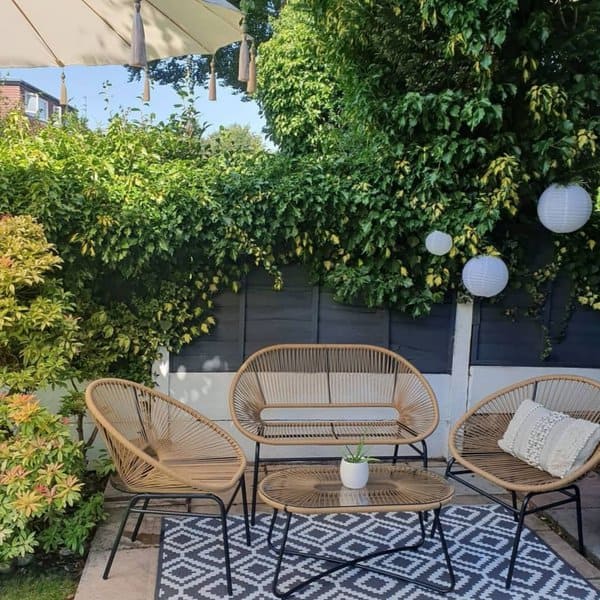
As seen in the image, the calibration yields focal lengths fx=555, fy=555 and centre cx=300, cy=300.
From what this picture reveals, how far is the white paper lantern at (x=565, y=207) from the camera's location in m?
3.21

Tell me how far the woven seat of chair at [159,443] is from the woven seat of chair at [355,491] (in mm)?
225

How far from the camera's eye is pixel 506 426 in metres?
3.11

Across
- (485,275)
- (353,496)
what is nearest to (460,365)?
(485,275)

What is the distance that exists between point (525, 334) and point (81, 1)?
10.9 ft

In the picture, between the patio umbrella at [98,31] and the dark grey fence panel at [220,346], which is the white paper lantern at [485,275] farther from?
the patio umbrella at [98,31]

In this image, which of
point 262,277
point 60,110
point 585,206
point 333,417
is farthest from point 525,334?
point 60,110

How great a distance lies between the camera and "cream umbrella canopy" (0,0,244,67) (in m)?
2.54

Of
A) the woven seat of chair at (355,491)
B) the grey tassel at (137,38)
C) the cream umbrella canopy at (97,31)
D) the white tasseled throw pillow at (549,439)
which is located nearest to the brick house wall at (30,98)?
the cream umbrella canopy at (97,31)

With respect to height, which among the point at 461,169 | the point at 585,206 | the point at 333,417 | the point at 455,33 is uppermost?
the point at 455,33

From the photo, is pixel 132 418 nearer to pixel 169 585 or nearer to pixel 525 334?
pixel 169 585

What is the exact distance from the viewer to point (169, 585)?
236cm

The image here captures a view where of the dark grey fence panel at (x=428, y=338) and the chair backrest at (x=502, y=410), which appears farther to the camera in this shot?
the dark grey fence panel at (x=428, y=338)

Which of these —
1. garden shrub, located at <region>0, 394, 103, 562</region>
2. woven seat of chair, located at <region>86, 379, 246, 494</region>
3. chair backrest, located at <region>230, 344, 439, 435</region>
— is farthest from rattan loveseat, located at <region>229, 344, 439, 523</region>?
garden shrub, located at <region>0, 394, 103, 562</region>

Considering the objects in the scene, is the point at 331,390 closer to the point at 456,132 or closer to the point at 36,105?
the point at 456,132
